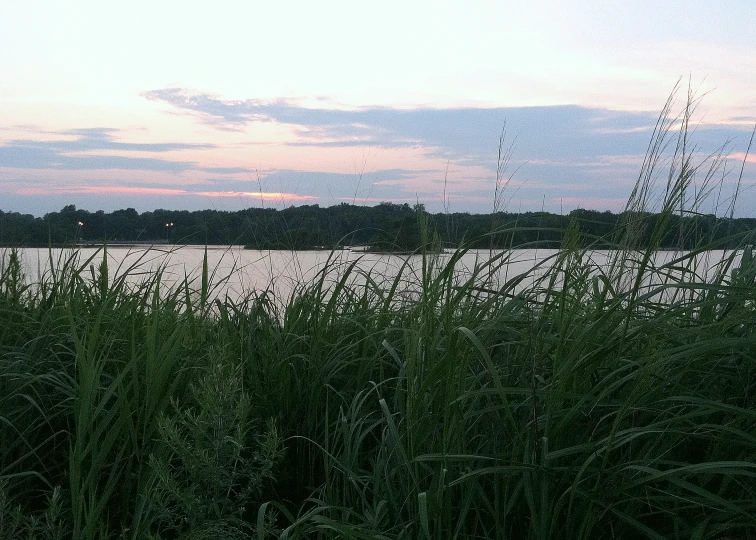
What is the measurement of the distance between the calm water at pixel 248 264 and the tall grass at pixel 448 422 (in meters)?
0.68

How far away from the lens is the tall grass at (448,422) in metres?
1.73

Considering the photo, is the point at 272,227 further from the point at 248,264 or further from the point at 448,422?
the point at 448,422

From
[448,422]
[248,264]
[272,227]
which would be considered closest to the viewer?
[448,422]

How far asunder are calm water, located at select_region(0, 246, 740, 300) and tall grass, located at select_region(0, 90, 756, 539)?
68 centimetres

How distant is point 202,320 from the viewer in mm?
3178

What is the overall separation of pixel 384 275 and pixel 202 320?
109 centimetres

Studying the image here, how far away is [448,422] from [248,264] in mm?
2581

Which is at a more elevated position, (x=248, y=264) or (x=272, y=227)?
(x=272, y=227)

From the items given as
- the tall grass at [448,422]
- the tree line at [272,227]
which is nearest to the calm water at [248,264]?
the tree line at [272,227]

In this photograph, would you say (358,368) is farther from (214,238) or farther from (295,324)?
(214,238)

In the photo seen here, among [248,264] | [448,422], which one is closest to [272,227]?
[248,264]

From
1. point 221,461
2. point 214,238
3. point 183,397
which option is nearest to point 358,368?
point 183,397

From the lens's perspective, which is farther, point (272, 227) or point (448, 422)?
point (272, 227)

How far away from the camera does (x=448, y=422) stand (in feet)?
5.86
